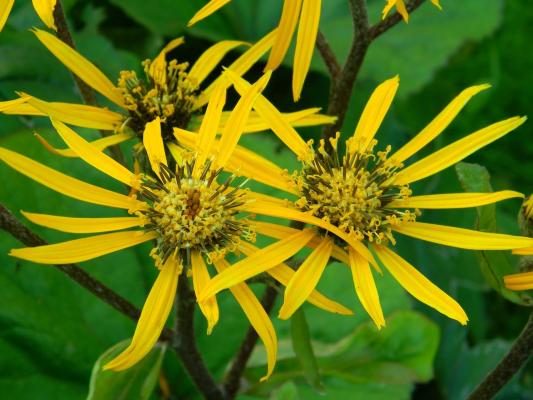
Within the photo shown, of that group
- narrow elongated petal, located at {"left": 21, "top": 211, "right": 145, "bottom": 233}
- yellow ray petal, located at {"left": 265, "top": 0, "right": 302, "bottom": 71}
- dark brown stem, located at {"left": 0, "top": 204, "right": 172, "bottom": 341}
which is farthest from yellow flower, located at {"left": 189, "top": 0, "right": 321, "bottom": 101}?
dark brown stem, located at {"left": 0, "top": 204, "right": 172, "bottom": 341}

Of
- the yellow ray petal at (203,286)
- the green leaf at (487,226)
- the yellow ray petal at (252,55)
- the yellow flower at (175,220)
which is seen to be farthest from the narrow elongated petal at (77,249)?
the green leaf at (487,226)

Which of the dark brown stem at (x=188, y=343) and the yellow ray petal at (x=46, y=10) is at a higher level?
the yellow ray petal at (x=46, y=10)

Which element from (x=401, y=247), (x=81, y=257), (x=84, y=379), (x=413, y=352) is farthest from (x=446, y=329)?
(x=81, y=257)

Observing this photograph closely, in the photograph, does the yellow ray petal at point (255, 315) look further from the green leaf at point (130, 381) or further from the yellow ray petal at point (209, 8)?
the yellow ray petal at point (209, 8)

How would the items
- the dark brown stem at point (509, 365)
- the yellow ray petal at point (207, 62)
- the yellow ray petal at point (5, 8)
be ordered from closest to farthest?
the yellow ray petal at point (5, 8), the dark brown stem at point (509, 365), the yellow ray petal at point (207, 62)

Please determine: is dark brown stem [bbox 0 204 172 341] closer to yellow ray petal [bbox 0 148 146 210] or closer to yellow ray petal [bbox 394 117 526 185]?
yellow ray petal [bbox 0 148 146 210]

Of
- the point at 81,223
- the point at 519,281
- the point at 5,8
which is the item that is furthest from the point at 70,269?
the point at 519,281

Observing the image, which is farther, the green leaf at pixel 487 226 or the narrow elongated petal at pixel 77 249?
the green leaf at pixel 487 226
